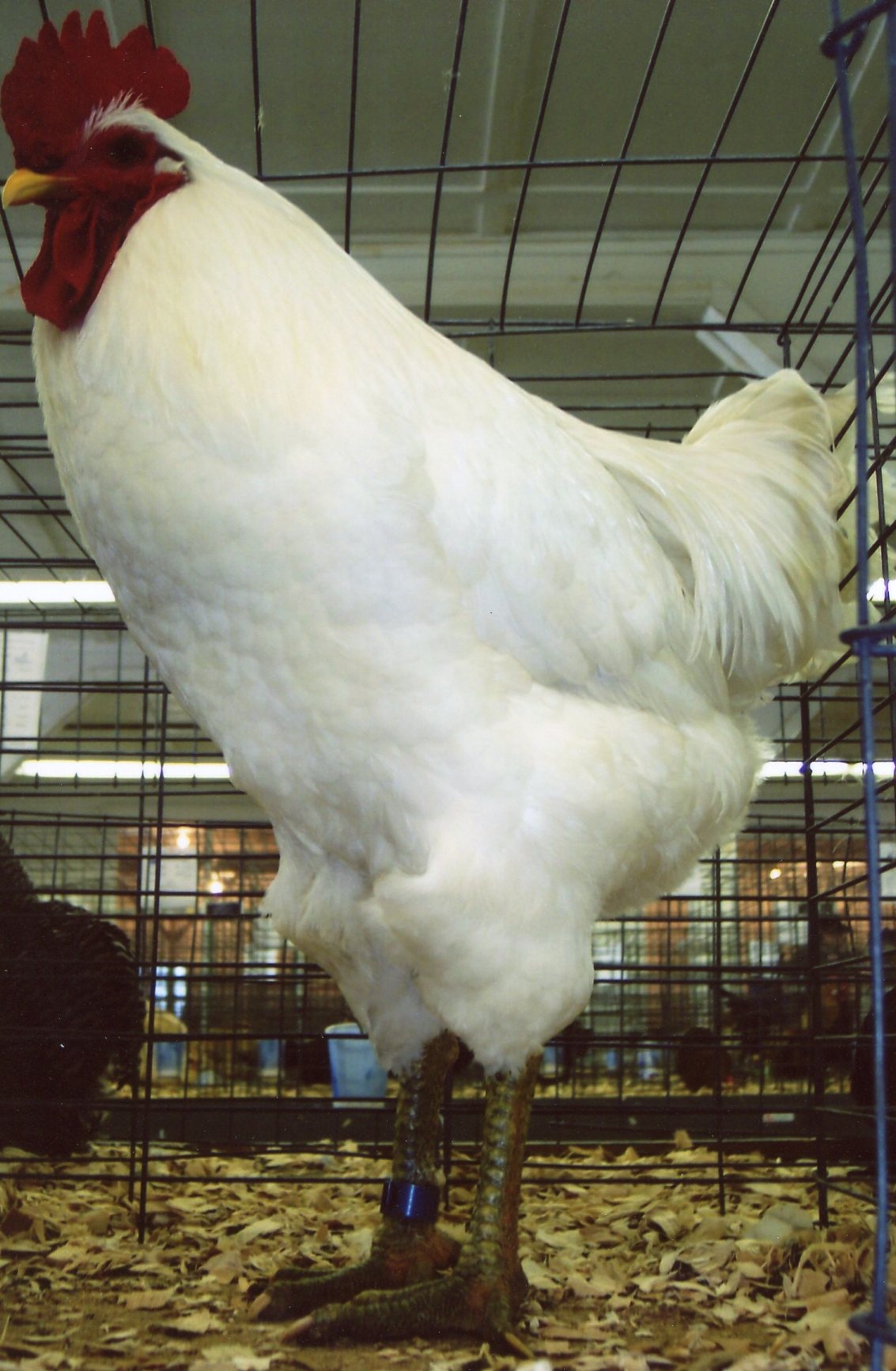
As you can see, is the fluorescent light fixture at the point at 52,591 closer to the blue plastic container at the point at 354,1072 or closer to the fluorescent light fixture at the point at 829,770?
the blue plastic container at the point at 354,1072

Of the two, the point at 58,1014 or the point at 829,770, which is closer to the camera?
the point at 58,1014

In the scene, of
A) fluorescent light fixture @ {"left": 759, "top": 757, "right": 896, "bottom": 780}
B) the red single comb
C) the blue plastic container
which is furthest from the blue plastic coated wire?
the blue plastic container

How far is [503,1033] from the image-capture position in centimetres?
182

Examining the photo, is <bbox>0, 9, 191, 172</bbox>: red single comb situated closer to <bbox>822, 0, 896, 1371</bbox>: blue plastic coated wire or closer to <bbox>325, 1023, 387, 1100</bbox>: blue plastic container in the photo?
<bbox>822, 0, 896, 1371</bbox>: blue plastic coated wire

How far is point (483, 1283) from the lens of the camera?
1.81 metres

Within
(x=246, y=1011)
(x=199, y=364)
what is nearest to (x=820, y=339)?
(x=199, y=364)

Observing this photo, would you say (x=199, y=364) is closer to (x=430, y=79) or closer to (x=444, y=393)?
(x=444, y=393)

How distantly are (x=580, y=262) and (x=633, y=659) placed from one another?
372 centimetres

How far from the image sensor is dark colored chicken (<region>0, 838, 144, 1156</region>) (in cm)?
317

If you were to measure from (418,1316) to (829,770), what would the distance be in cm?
695

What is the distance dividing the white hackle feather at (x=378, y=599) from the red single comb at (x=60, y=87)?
2.6 inches

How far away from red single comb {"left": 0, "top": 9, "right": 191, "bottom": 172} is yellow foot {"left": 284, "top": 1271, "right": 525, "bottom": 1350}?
6.23 feet

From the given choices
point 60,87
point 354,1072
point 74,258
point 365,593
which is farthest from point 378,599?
point 354,1072

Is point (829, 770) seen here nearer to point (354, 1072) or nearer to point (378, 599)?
point (354, 1072)
